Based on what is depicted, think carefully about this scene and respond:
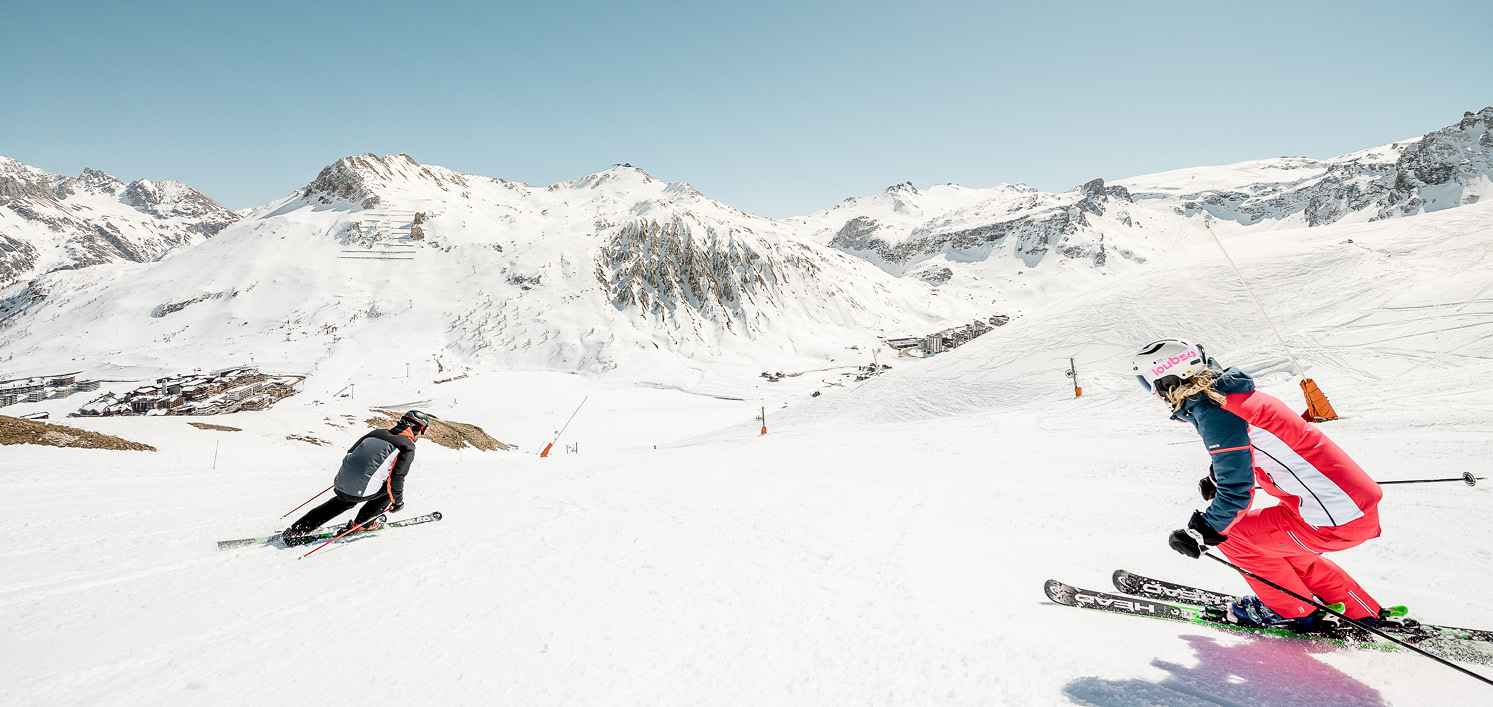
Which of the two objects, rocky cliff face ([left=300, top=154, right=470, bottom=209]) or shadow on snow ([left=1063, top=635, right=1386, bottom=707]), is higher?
rocky cliff face ([left=300, top=154, right=470, bottom=209])

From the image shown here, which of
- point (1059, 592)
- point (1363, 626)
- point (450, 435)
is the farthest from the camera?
point (450, 435)

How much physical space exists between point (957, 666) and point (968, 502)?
4.53 meters

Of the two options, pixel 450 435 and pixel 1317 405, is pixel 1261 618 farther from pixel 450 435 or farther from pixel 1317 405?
pixel 450 435

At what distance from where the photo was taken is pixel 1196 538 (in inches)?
152

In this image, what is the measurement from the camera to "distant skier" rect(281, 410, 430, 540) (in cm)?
663

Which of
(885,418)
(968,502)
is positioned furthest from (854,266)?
(968,502)

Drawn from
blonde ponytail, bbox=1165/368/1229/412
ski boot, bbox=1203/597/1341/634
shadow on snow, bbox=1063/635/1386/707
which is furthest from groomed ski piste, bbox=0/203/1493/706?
blonde ponytail, bbox=1165/368/1229/412

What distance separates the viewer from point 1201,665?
3428mm

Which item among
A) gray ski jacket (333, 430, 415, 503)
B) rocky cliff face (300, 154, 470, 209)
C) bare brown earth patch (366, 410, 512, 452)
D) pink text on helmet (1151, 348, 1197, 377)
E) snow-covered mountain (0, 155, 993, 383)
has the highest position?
rocky cliff face (300, 154, 470, 209)

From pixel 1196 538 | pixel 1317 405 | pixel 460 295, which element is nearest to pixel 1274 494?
pixel 1196 538

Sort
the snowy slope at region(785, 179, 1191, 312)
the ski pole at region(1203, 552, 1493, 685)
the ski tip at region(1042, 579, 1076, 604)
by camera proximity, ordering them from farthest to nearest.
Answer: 1. the snowy slope at region(785, 179, 1191, 312)
2. the ski tip at region(1042, 579, 1076, 604)
3. the ski pole at region(1203, 552, 1493, 685)

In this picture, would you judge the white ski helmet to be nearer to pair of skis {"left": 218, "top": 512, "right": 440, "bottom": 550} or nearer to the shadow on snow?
the shadow on snow

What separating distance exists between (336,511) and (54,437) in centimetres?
1466

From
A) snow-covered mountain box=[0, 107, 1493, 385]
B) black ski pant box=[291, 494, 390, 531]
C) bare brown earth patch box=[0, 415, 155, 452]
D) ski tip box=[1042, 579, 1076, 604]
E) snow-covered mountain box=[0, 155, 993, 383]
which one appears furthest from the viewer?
snow-covered mountain box=[0, 107, 1493, 385]
